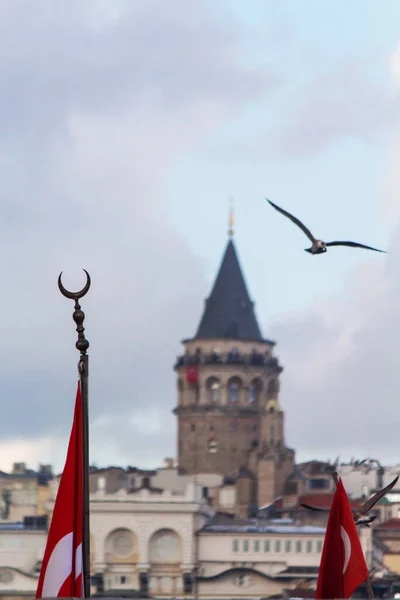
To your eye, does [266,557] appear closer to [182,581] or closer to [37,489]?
[182,581]

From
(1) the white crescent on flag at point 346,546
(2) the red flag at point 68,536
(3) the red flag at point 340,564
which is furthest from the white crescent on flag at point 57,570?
(1) the white crescent on flag at point 346,546

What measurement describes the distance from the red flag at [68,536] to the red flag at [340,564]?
267 cm

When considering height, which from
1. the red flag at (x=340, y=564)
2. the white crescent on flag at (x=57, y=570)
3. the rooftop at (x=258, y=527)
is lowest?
the white crescent on flag at (x=57, y=570)

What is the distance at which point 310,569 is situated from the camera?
169 m

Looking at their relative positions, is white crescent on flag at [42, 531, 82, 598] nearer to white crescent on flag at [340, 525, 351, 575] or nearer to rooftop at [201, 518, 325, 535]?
white crescent on flag at [340, 525, 351, 575]

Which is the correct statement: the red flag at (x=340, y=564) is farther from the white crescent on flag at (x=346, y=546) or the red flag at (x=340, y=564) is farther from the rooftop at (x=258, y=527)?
the rooftop at (x=258, y=527)

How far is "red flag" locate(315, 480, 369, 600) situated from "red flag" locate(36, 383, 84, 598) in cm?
267

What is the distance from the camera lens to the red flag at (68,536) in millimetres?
21812

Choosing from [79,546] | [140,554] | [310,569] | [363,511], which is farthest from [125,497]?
[79,546]

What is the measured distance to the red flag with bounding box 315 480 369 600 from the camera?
23094 mm

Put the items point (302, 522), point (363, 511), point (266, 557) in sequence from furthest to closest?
1. point (302, 522)
2. point (266, 557)
3. point (363, 511)

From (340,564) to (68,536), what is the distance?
307cm

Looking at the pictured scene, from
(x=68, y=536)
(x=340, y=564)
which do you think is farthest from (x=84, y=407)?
(x=340, y=564)

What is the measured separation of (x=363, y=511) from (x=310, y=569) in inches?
5398
